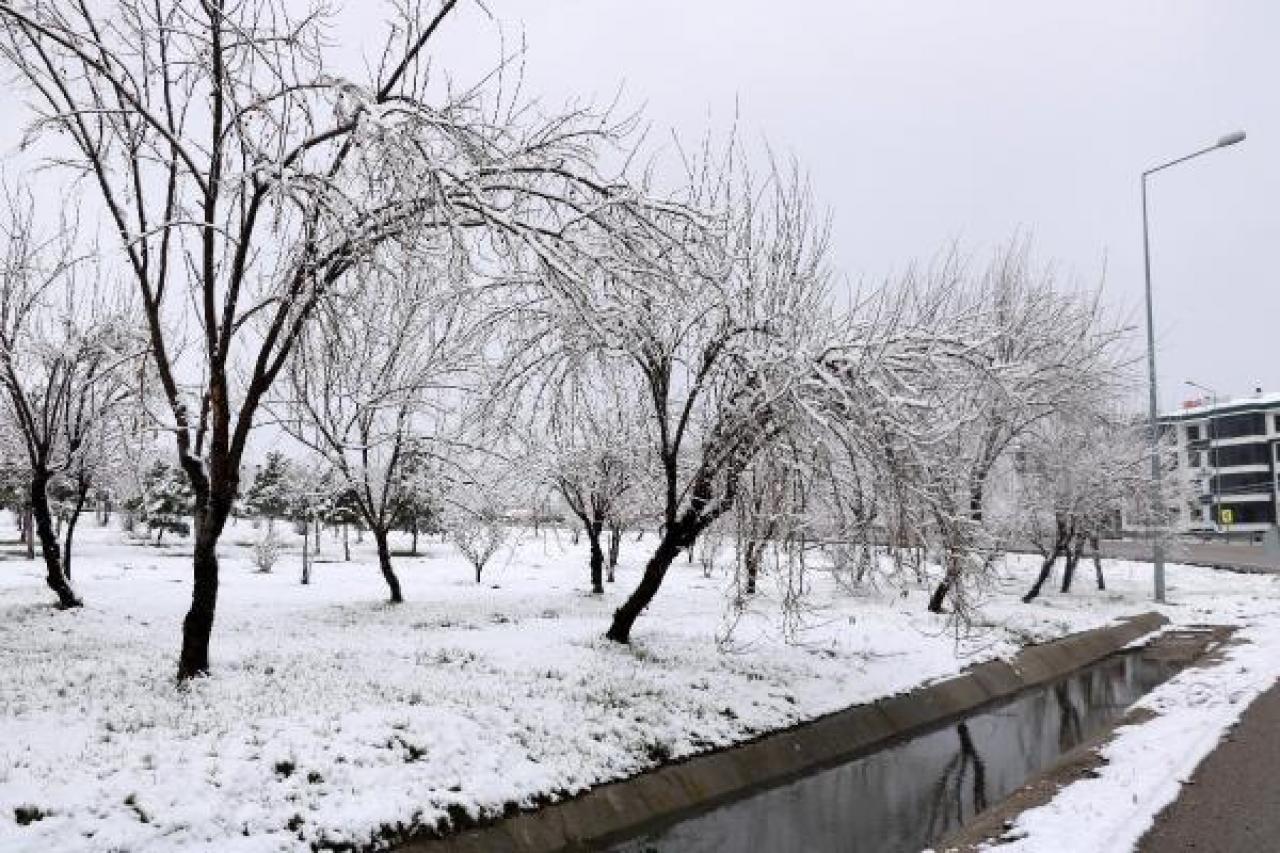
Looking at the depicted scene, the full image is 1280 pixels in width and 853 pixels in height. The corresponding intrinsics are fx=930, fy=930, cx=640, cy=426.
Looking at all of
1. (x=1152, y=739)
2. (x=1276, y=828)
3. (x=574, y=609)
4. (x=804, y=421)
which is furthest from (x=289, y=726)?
(x=574, y=609)

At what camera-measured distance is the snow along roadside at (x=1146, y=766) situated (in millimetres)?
7484

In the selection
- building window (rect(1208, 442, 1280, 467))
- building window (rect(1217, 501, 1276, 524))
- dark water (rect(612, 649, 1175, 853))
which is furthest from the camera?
building window (rect(1208, 442, 1280, 467))

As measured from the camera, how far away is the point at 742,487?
12.0 metres

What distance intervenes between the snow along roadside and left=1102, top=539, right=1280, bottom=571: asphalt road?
20.3 metres

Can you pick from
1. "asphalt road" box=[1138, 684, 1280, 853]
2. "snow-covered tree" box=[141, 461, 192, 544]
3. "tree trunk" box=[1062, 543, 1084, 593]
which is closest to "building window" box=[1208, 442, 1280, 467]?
"tree trunk" box=[1062, 543, 1084, 593]

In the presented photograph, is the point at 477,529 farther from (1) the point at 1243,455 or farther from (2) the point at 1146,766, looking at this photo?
(1) the point at 1243,455

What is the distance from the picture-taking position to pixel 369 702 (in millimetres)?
9266

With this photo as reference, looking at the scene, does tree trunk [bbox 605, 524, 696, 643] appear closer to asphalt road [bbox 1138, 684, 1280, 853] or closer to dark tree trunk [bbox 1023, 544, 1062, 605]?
asphalt road [bbox 1138, 684, 1280, 853]

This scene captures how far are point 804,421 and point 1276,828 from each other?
553 centimetres

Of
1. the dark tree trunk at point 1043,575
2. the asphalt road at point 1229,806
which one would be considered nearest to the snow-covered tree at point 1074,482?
the dark tree trunk at point 1043,575

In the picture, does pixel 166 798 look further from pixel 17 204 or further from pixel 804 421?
pixel 17 204

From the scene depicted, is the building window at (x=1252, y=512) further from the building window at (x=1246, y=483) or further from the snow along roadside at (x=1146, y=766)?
the snow along roadside at (x=1146, y=766)

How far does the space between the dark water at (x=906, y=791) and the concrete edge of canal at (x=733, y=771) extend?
9.4 inches

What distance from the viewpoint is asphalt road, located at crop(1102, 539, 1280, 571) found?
36.9 metres
